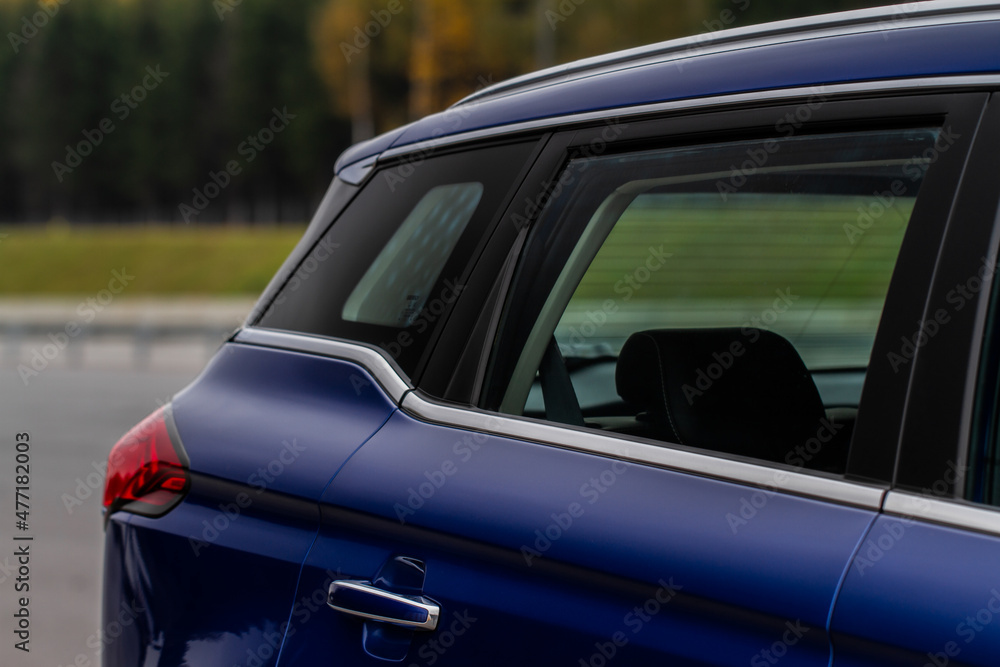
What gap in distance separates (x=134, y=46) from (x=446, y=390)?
99.8 meters

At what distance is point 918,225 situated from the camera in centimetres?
142

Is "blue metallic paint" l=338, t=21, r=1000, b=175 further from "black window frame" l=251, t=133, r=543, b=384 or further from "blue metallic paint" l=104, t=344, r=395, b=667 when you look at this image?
"blue metallic paint" l=104, t=344, r=395, b=667

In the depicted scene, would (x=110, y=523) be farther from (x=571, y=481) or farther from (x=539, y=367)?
(x=571, y=481)

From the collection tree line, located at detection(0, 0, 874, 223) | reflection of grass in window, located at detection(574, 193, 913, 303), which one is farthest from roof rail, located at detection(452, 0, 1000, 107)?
tree line, located at detection(0, 0, 874, 223)

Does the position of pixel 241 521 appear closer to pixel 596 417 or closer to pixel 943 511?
pixel 596 417

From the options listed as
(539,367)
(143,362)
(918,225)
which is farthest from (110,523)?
(143,362)

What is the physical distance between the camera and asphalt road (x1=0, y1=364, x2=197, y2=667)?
4824mm

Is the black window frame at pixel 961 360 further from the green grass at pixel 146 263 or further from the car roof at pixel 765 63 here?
the green grass at pixel 146 263

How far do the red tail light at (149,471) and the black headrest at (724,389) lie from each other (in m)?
0.86

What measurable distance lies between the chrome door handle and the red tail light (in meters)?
0.49

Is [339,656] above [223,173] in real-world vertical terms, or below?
above

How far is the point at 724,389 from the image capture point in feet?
5.81

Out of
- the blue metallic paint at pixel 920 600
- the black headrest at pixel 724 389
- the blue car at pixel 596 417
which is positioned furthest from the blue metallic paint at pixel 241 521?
the blue metallic paint at pixel 920 600

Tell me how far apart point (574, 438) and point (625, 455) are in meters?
0.11
